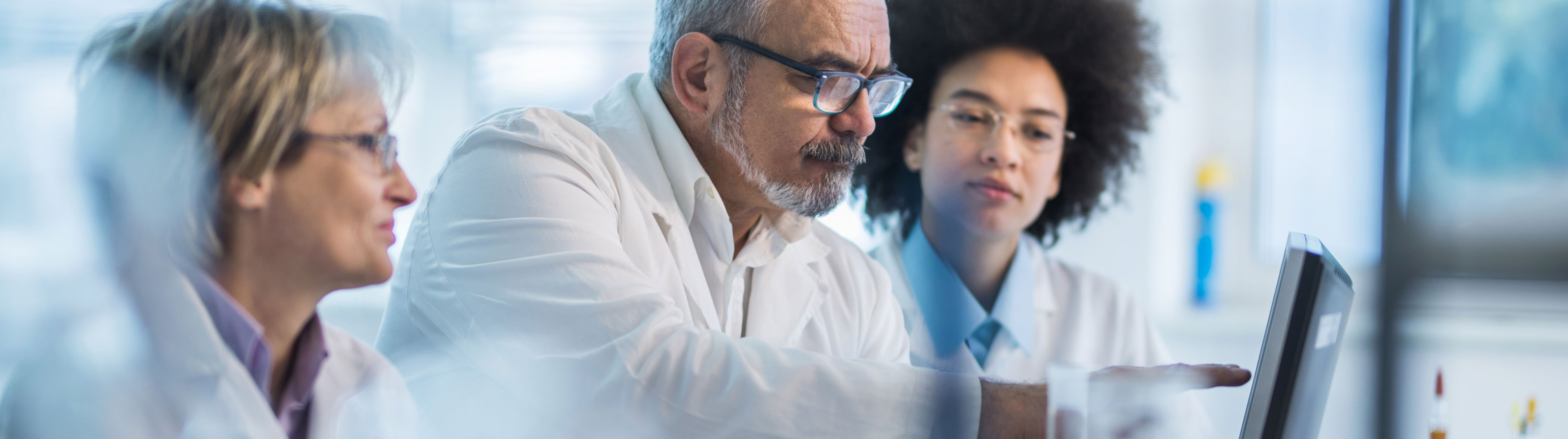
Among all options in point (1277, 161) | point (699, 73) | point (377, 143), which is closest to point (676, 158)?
point (699, 73)

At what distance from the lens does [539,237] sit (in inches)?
35.7

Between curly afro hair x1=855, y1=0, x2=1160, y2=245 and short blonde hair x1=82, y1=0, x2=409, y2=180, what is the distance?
3.83ft

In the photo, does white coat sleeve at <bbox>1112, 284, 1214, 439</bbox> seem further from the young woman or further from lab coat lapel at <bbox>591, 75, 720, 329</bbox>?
lab coat lapel at <bbox>591, 75, 720, 329</bbox>

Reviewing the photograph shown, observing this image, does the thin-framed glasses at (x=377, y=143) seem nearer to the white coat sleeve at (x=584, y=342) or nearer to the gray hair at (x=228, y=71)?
the gray hair at (x=228, y=71)

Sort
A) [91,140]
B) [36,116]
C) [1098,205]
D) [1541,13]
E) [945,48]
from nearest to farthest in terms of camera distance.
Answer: [91,140], [36,116], [945,48], [1098,205], [1541,13]

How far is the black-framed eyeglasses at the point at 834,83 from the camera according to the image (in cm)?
117

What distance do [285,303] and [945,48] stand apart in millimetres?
1265

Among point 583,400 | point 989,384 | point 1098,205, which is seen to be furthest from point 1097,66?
point 583,400

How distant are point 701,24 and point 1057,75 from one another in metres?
0.76

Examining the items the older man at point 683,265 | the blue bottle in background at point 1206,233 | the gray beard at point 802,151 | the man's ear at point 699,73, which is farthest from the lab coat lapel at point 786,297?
the blue bottle in background at point 1206,233

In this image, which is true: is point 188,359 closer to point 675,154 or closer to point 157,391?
point 157,391

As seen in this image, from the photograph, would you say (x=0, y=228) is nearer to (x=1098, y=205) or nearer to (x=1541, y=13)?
(x=1098, y=205)

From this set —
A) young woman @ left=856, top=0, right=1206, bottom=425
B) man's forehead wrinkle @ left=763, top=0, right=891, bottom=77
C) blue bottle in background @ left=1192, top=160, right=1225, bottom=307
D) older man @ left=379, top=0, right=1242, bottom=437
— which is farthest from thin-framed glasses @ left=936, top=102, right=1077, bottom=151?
blue bottle in background @ left=1192, top=160, right=1225, bottom=307

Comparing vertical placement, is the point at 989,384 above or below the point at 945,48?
below
